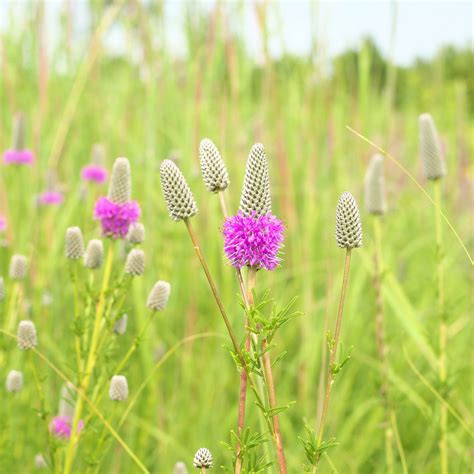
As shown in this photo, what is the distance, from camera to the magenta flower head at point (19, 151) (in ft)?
9.62

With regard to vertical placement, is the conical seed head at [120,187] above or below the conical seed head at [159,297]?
above

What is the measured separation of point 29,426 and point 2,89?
2565 mm

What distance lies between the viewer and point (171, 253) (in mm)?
2828

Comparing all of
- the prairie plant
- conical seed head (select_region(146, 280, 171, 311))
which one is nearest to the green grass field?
the prairie plant

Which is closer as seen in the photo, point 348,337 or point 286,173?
point 286,173

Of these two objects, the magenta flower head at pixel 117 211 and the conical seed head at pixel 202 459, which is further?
the magenta flower head at pixel 117 211

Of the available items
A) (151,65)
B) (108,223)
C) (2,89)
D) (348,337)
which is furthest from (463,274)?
(108,223)

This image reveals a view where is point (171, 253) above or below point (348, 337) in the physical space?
above

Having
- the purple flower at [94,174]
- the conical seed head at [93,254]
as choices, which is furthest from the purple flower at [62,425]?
the purple flower at [94,174]

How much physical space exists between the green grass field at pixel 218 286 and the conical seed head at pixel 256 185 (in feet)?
2.13

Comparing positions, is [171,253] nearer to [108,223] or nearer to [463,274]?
[108,223]

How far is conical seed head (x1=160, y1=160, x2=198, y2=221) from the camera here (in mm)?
958

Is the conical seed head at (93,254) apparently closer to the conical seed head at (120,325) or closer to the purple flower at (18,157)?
the conical seed head at (120,325)

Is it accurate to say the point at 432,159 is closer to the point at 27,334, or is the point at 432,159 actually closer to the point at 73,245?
the point at 73,245
